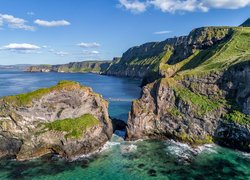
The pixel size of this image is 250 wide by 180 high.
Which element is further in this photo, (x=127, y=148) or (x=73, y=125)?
(x=73, y=125)

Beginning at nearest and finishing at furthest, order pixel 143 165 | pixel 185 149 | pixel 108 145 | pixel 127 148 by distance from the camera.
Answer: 1. pixel 143 165
2. pixel 185 149
3. pixel 127 148
4. pixel 108 145

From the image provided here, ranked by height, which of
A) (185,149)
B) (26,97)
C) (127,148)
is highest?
(26,97)

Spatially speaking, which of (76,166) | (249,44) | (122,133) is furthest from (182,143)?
(249,44)

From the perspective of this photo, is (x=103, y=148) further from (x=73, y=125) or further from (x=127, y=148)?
(x=73, y=125)

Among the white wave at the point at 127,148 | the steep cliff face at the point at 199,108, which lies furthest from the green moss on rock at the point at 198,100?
the white wave at the point at 127,148

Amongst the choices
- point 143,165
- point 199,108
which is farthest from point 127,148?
point 199,108

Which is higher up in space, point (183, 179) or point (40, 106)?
point (40, 106)

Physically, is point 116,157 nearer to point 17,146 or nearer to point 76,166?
point 76,166

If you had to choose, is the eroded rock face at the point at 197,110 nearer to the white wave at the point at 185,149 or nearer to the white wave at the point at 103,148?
the white wave at the point at 185,149
